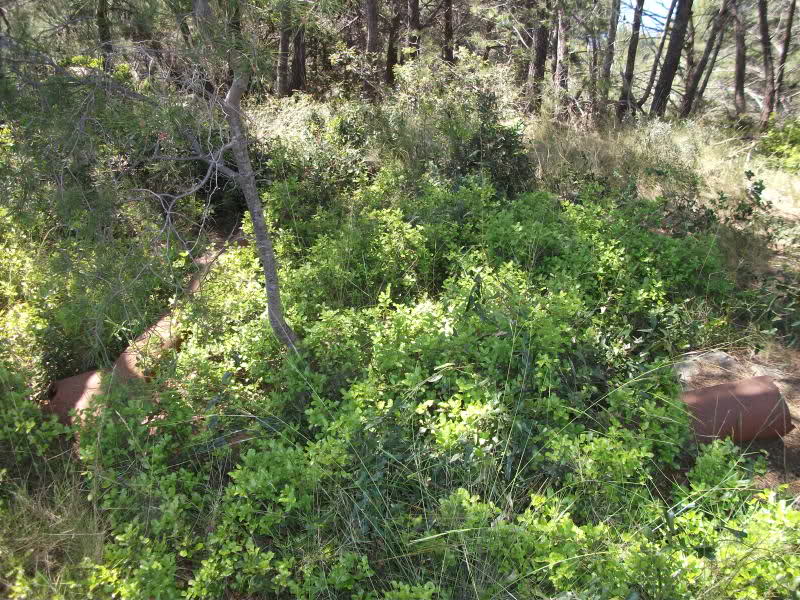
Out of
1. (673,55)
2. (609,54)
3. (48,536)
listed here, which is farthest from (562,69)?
(48,536)

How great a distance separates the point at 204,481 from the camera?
2.88 m

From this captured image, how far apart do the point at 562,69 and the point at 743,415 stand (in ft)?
26.8

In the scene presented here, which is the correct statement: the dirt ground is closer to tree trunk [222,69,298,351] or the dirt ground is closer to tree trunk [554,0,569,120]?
tree trunk [222,69,298,351]

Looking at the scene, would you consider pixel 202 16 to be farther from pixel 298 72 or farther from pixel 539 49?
Result: pixel 539 49

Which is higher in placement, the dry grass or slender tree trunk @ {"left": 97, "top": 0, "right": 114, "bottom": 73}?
slender tree trunk @ {"left": 97, "top": 0, "right": 114, "bottom": 73}

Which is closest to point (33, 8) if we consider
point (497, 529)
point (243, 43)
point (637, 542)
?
point (243, 43)

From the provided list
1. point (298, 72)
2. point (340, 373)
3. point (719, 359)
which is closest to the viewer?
point (340, 373)

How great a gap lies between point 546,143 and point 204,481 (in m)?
6.17

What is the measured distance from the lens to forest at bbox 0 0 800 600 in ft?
7.62

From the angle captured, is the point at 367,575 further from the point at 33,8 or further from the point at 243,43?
the point at 33,8

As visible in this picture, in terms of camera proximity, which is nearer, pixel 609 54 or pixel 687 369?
pixel 687 369

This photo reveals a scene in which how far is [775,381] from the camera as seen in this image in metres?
3.62

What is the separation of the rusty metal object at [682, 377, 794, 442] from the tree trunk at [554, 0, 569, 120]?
21.9 feet

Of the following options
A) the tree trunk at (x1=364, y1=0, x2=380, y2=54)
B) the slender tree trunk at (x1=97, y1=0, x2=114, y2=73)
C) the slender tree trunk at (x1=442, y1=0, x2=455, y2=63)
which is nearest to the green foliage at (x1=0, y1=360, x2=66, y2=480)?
the slender tree trunk at (x1=97, y1=0, x2=114, y2=73)
